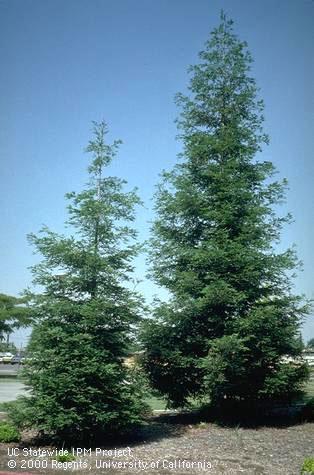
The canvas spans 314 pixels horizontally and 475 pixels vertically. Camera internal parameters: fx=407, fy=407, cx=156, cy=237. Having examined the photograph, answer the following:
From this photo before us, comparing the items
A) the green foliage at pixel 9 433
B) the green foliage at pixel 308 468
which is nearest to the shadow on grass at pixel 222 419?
the green foliage at pixel 9 433

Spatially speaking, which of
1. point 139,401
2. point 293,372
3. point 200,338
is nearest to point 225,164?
point 200,338

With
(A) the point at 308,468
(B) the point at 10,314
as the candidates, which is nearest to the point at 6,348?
(B) the point at 10,314

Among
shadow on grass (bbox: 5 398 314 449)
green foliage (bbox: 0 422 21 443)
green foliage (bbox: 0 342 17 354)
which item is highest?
green foliage (bbox: 0 342 17 354)

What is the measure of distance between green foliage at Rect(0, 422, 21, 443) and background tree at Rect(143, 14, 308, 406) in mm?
4409

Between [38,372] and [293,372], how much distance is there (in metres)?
7.81

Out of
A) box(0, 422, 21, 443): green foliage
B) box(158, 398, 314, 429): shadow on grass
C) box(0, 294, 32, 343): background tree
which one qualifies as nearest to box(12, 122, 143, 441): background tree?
box(0, 422, 21, 443): green foliage

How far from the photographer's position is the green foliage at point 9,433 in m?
9.91

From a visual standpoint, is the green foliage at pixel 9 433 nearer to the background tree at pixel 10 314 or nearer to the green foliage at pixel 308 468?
the green foliage at pixel 308 468

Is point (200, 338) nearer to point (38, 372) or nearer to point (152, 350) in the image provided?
point (152, 350)

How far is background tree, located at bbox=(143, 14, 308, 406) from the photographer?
12.4m

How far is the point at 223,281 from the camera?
12477mm

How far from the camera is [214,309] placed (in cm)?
1323

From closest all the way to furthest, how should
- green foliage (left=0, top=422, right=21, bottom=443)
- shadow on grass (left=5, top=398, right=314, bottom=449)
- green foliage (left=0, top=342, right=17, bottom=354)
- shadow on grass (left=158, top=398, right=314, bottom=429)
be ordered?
1. green foliage (left=0, top=422, right=21, bottom=443)
2. shadow on grass (left=5, top=398, right=314, bottom=449)
3. shadow on grass (left=158, top=398, right=314, bottom=429)
4. green foliage (left=0, top=342, right=17, bottom=354)

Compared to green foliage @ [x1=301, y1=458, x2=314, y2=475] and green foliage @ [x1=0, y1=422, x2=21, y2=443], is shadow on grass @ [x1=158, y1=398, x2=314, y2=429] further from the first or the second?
green foliage @ [x1=301, y1=458, x2=314, y2=475]
